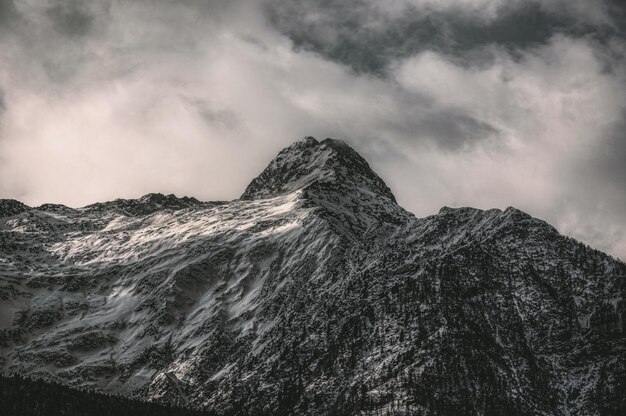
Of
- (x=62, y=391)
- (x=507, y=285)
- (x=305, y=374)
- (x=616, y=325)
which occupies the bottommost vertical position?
(x=62, y=391)

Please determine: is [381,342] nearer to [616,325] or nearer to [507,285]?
[507,285]

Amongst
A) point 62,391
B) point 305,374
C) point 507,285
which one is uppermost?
point 507,285

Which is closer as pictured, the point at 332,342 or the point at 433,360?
the point at 433,360

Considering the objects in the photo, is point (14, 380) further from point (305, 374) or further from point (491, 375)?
point (491, 375)

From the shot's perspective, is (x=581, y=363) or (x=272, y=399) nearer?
(x=581, y=363)

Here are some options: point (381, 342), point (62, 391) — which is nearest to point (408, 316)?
point (381, 342)

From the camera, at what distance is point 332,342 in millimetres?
199375

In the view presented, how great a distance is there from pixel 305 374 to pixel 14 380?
66.2 meters

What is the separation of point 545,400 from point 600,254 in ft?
138

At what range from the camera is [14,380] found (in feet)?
614

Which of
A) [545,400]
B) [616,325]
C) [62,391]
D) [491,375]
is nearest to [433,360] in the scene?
[491,375]

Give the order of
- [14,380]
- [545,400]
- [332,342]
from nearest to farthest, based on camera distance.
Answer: [545,400] → [14,380] → [332,342]

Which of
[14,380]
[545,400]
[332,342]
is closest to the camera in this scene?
[545,400]

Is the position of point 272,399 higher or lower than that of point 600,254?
lower
